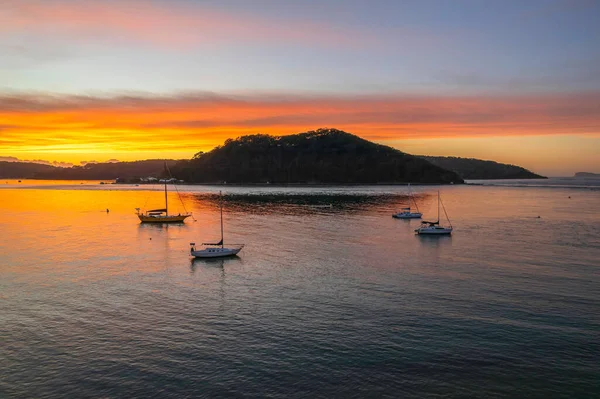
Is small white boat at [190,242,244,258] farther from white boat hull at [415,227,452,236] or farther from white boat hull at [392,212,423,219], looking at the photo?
white boat hull at [392,212,423,219]

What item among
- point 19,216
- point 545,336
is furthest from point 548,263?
point 19,216

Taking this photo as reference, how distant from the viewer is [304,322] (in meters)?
41.6

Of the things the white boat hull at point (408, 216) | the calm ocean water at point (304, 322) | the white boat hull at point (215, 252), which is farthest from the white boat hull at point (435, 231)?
the white boat hull at point (215, 252)

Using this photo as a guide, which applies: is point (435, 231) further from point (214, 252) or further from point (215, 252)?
point (214, 252)

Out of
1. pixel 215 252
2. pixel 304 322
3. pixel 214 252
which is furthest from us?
pixel 215 252

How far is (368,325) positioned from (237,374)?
556 inches

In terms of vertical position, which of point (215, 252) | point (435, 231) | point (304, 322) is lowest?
point (304, 322)

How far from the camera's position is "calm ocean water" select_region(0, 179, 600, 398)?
100ft

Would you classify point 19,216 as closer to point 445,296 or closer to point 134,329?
point 134,329

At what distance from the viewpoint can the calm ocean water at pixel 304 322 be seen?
3059 cm

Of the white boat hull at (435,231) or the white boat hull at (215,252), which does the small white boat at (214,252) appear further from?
the white boat hull at (435,231)

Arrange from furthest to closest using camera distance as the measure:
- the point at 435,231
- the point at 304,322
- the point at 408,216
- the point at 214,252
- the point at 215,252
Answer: the point at 408,216 < the point at 435,231 < the point at 215,252 < the point at 214,252 < the point at 304,322

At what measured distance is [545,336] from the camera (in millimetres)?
37625

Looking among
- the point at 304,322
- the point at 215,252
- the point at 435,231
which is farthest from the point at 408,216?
the point at 304,322
